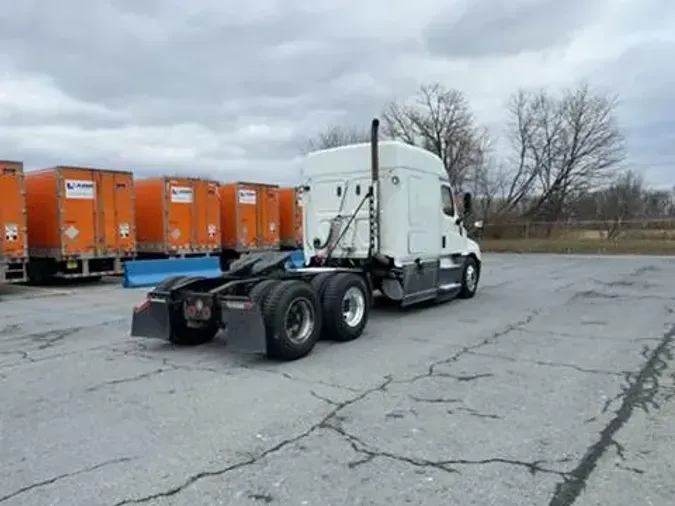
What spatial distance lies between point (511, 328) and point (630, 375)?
2998 millimetres

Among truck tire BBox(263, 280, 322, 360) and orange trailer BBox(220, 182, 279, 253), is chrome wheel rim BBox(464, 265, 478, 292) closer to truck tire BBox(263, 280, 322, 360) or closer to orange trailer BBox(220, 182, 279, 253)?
truck tire BBox(263, 280, 322, 360)

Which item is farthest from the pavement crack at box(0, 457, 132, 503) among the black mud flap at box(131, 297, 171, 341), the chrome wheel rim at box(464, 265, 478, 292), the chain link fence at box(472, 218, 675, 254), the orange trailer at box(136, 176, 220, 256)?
the chain link fence at box(472, 218, 675, 254)

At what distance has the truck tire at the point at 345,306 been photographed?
8258 millimetres

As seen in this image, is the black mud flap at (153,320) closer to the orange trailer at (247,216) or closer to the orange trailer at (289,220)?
the orange trailer at (247,216)

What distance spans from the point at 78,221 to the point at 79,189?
90cm

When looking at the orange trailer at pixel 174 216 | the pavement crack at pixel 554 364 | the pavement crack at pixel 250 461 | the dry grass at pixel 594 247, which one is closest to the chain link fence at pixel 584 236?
the dry grass at pixel 594 247

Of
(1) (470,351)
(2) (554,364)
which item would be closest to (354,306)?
(1) (470,351)

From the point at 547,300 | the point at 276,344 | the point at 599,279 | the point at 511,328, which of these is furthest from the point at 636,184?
the point at 276,344

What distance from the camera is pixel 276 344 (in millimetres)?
6969

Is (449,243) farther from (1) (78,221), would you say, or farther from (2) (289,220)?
(2) (289,220)

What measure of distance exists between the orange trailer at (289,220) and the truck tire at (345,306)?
15.6m

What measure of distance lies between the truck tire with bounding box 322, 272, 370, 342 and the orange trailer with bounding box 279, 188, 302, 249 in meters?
15.6

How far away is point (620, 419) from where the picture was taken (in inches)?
194

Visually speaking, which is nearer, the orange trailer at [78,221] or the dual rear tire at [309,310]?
the dual rear tire at [309,310]
